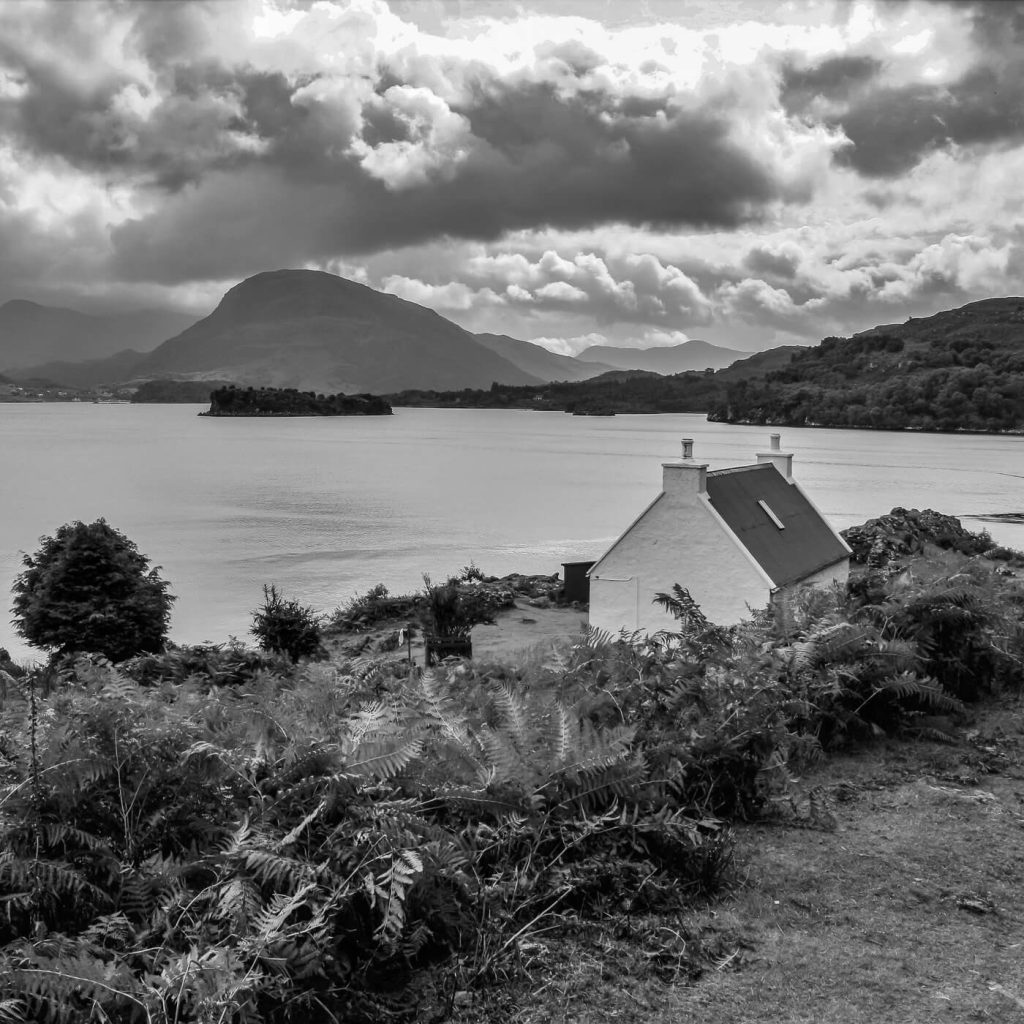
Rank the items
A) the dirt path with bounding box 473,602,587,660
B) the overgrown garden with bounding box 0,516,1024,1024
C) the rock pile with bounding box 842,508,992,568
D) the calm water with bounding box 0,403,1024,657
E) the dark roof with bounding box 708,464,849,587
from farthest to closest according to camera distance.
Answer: the calm water with bounding box 0,403,1024,657 → the rock pile with bounding box 842,508,992,568 → the dirt path with bounding box 473,602,587,660 → the dark roof with bounding box 708,464,849,587 → the overgrown garden with bounding box 0,516,1024,1024

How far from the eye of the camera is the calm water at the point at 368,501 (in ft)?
166

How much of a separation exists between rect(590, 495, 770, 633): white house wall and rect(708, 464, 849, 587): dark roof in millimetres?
423

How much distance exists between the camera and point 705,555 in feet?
65.7

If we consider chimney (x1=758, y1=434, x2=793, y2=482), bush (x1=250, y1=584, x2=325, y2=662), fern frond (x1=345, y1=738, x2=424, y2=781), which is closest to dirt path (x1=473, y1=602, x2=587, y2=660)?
bush (x1=250, y1=584, x2=325, y2=662)

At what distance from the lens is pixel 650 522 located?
20.8m

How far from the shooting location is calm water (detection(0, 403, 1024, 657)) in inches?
1991

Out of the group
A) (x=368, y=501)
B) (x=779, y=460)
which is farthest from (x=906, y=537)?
(x=368, y=501)

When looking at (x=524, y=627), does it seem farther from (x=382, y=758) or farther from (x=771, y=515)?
(x=382, y=758)

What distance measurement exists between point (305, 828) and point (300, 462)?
453 feet

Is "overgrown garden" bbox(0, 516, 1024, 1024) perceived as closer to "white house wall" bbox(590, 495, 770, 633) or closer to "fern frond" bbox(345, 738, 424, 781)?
"fern frond" bbox(345, 738, 424, 781)

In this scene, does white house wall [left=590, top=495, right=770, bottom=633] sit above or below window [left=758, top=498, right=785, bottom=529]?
below

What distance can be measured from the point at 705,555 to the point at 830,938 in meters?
16.1

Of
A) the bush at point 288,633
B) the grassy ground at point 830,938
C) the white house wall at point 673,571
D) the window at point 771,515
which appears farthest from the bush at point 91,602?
the grassy ground at point 830,938

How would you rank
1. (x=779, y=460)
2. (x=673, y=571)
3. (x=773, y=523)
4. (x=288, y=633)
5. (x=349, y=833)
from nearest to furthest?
(x=349, y=833) < (x=673, y=571) < (x=773, y=523) < (x=288, y=633) < (x=779, y=460)
